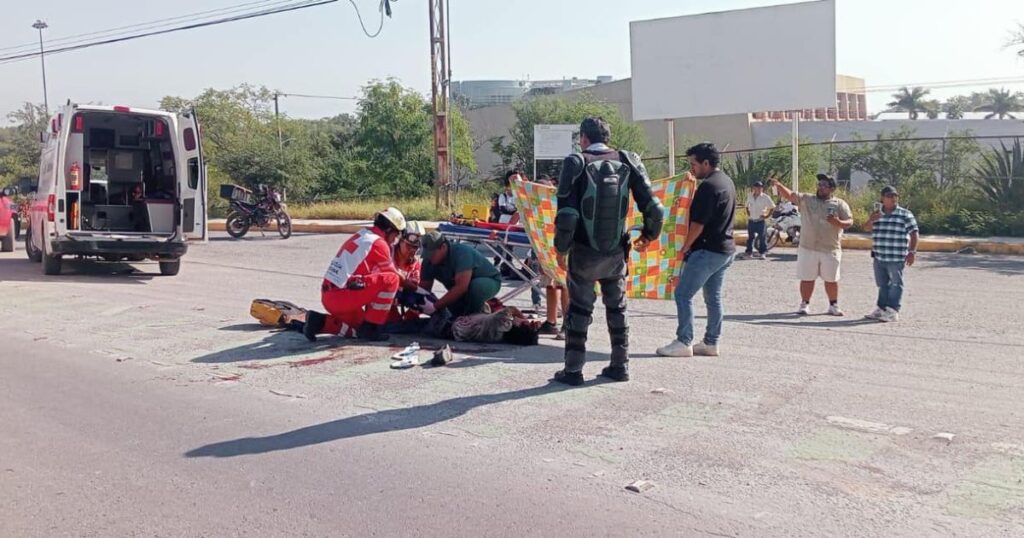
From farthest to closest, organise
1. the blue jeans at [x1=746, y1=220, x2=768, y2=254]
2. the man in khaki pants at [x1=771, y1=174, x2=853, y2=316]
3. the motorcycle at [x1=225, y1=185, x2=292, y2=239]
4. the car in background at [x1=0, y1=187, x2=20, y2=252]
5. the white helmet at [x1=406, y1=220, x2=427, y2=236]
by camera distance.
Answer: the motorcycle at [x1=225, y1=185, x2=292, y2=239]
the car in background at [x1=0, y1=187, x2=20, y2=252]
the blue jeans at [x1=746, y1=220, x2=768, y2=254]
the man in khaki pants at [x1=771, y1=174, x2=853, y2=316]
the white helmet at [x1=406, y1=220, x2=427, y2=236]

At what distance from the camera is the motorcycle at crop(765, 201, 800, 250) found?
60.0 ft

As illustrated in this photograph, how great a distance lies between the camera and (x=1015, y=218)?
1961cm

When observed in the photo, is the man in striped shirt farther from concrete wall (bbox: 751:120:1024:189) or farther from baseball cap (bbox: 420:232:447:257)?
concrete wall (bbox: 751:120:1024:189)

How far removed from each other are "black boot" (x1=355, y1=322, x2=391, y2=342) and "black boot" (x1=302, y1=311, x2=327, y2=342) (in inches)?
13.0

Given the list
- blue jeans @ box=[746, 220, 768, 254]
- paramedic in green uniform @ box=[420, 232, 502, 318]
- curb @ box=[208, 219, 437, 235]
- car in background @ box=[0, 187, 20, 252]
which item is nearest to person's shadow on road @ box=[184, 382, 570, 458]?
paramedic in green uniform @ box=[420, 232, 502, 318]

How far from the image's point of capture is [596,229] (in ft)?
22.1

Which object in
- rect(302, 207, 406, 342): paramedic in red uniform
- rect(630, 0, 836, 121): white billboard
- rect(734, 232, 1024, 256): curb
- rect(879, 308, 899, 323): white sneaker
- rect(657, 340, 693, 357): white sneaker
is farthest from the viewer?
rect(630, 0, 836, 121): white billboard

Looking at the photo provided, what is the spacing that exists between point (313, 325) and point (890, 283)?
617 centimetres

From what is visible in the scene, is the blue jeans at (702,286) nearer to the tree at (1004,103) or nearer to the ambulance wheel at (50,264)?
the ambulance wheel at (50,264)

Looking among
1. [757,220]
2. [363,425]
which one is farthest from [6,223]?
[363,425]

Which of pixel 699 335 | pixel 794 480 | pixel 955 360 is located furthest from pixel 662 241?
pixel 794 480

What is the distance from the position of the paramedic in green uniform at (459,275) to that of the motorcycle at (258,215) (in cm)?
1529

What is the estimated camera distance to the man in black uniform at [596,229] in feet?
22.1

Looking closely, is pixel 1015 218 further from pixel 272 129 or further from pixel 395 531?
pixel 272 129
